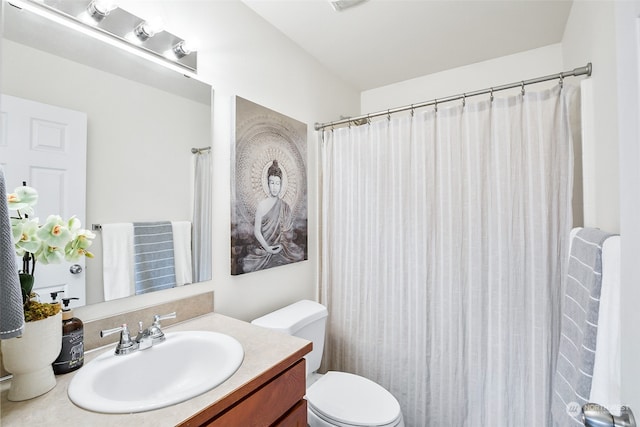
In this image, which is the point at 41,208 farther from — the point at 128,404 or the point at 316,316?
the point at 316,316

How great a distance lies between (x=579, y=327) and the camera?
0.94 m

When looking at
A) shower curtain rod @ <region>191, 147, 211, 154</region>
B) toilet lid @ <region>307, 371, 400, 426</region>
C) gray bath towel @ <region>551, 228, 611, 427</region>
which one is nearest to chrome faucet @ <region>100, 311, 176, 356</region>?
shower curtain rod @ <region>191, 147, 211, 154</region>

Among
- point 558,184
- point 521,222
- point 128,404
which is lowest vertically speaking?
point 128,404

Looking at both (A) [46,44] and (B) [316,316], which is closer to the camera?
(A) [46,44]

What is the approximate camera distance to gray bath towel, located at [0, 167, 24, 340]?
54 cm

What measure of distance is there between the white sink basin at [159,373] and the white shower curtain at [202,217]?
1.05 feet

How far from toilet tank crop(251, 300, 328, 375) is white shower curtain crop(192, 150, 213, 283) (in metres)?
0.40

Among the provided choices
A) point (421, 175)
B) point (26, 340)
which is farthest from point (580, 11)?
point (26, 340)

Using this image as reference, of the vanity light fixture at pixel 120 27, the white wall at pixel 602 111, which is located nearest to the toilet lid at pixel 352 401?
the white wall at pixel 602 111

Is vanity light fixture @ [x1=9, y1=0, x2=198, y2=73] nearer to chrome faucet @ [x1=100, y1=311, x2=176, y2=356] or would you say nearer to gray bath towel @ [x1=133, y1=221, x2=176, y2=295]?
gray bath towel @ [x1=133, y1=221, x2=176, y2=295]

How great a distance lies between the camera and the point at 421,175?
5.70 ft

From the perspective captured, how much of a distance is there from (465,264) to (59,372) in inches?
68.8

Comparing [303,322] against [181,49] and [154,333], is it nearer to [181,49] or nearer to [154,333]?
[154,333]

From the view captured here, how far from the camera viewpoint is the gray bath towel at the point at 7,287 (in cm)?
54
